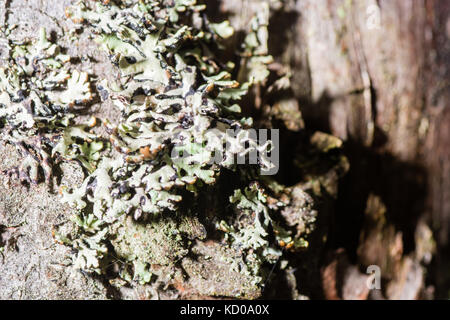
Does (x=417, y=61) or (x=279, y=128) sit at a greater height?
(x=417, y=61)

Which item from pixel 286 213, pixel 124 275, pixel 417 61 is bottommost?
pixel 124 275

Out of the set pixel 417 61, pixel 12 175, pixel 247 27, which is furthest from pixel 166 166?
pixel 417 61

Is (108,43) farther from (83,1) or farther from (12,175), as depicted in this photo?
(12,175)

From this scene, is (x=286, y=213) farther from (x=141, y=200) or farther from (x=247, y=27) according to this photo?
(x=247, y=27)

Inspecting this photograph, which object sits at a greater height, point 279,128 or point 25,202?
point 279,128
